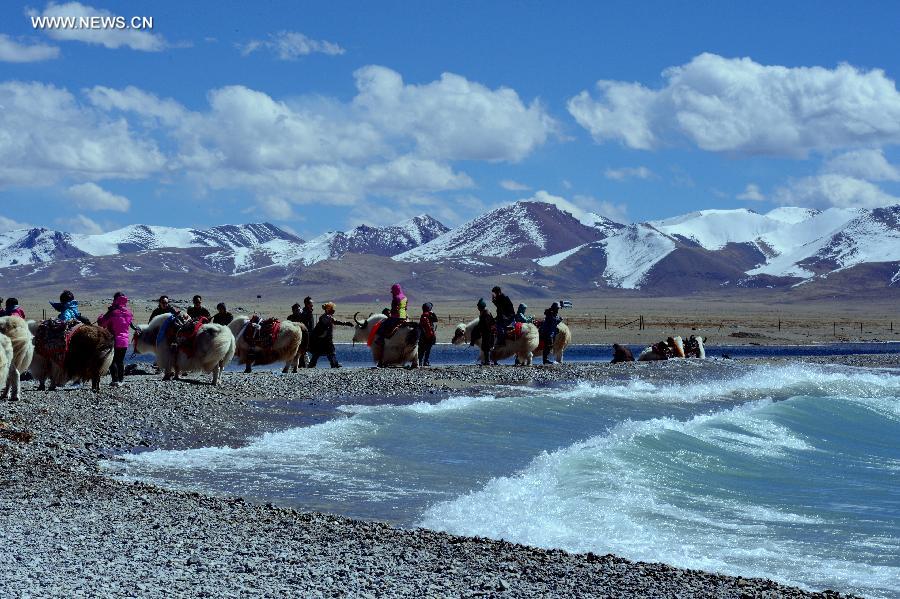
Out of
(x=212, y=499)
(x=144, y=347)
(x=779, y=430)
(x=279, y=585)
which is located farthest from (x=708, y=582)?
(x=144, y=347)

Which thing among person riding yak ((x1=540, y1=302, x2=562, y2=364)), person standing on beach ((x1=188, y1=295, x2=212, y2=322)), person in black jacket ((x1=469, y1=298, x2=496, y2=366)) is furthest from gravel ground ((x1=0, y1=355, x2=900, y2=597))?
person riding yak ((x1=540, y1=302, x2=562, y2=364))

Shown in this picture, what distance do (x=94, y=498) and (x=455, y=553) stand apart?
337cm

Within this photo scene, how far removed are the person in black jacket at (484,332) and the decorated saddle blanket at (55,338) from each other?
35.0 feet

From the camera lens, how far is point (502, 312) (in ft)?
80.9

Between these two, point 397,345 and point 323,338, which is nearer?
point 397,345

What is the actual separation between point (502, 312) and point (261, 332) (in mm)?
5930

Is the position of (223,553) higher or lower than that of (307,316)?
lower

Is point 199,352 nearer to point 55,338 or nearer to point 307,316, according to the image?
point 55,338

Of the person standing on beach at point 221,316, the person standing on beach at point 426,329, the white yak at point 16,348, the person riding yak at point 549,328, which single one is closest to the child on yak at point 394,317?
the person standing on beach at point 426,329

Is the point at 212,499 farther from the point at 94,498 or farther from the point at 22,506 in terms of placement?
the point at 22,506

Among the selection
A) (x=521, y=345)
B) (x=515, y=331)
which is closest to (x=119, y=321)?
(x=515, y=331)

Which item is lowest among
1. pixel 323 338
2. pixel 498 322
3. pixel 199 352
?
pixel 199 352

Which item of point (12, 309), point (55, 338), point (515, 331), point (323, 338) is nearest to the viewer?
point (55, 338)

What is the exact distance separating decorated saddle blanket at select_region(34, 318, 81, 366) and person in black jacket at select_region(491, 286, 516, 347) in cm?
1035
